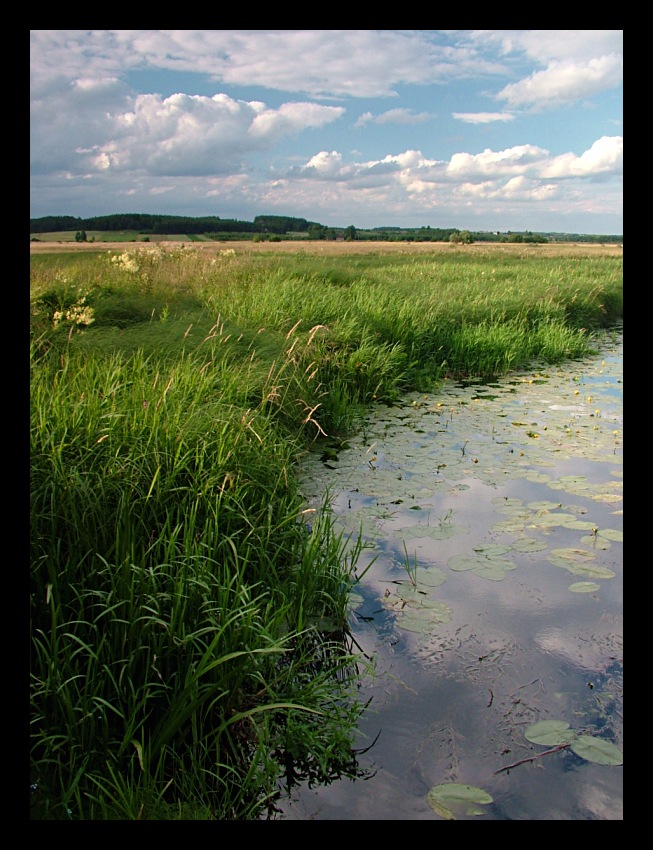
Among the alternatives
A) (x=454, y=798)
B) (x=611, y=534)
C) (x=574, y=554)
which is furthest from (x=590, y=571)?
(x=454, y=798)

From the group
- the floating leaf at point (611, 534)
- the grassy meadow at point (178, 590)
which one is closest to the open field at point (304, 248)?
the grassy meadow at point (178, 590)

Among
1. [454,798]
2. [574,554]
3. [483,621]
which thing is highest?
[574,554]

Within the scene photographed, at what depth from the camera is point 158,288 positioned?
29.9 feet

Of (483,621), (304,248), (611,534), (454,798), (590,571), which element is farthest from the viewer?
(304,248)

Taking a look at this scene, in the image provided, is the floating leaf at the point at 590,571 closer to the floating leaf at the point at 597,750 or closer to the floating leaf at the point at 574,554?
the floating leaf at the point at 574,554

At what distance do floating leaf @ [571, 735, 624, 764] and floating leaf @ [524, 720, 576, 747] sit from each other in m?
0.03

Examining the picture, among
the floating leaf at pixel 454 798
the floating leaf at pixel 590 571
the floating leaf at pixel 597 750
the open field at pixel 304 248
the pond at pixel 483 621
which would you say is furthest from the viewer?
the open field at pixel 304 248

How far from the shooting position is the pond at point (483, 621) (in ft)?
6.89

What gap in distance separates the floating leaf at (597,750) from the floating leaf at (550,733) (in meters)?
0.03

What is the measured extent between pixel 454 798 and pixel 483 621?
105 centimetres

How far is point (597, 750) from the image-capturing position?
2242 millimetres

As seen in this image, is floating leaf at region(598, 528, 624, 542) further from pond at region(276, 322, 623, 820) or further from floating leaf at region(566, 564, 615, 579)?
floating leaf at region(566, 564, 615, 579)

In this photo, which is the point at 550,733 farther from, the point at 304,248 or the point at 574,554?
the point at 304,248
